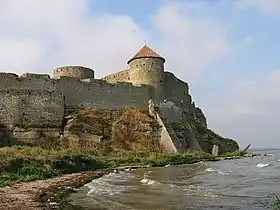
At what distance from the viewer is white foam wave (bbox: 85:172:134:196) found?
16353 mm

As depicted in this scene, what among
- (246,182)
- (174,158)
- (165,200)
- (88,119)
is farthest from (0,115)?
(165,200)

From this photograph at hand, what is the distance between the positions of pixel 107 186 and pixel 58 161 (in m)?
7.15

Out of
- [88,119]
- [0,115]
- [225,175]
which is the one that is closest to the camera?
[225,175]

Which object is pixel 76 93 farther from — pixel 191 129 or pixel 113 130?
pixel 191 129

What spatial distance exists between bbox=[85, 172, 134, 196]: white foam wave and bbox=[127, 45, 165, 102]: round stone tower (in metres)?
19.2

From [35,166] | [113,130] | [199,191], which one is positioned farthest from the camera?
[113,130]

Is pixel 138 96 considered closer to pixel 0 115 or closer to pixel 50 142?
pixel 50 142

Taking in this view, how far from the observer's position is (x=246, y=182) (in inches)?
822

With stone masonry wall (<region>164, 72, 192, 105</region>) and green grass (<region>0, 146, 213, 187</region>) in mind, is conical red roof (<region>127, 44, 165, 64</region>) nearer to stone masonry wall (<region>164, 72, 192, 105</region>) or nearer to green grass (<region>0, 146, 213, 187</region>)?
stone masonry wall (<region>164, 72, 192, 105</region>)

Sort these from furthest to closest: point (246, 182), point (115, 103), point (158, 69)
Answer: point (158, 69) → point (115, 103) → point (246, 182)

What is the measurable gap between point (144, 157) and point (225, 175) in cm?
1085

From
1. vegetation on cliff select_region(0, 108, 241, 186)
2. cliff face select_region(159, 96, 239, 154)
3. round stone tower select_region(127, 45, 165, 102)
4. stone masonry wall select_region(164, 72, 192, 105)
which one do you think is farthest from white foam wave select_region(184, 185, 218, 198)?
stone masonry wall select_region(164, 72, 192, 105)

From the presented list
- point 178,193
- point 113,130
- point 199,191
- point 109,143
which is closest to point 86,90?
point 113,130

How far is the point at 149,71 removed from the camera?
41.7m
